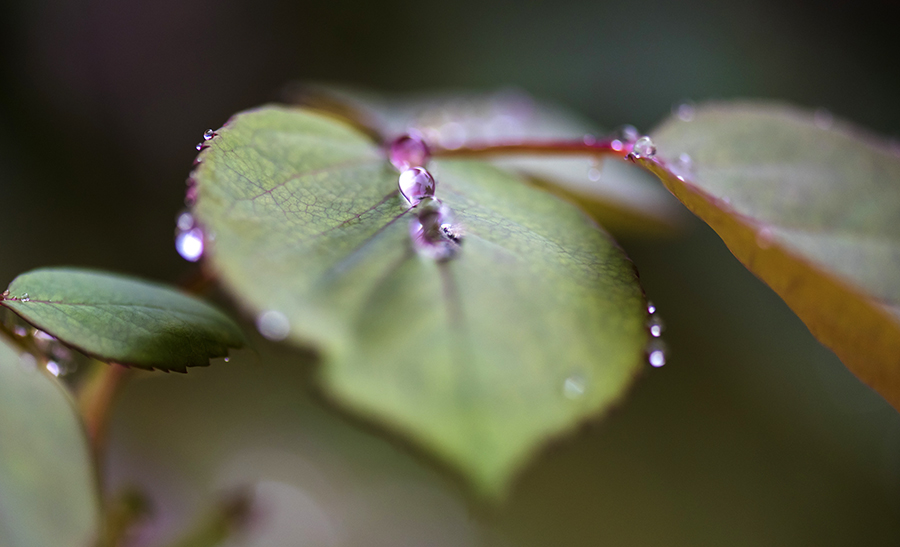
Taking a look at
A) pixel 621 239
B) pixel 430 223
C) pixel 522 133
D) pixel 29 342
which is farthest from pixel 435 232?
pixel 621 239

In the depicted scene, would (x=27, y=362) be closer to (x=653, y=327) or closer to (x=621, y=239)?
(x=653, y=327)

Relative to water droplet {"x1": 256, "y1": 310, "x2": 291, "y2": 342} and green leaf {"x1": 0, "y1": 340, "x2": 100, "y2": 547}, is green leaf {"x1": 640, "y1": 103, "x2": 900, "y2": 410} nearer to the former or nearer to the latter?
water droplet {"x1": 256, "y1": 310, "x2": 291, "y2": 342}

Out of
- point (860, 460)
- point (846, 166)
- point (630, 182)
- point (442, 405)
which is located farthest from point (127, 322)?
point (860, 460)

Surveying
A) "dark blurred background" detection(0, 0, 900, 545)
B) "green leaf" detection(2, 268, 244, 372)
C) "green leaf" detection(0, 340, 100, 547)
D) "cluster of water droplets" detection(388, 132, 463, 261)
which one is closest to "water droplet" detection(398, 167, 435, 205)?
"cluster of water droplets" detection(388, 132, 463, 261)

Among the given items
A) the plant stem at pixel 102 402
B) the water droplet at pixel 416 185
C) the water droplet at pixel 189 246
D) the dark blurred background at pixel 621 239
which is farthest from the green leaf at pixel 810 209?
the dark blurred background at pixel 621 239

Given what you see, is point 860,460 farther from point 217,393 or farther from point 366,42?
point 366,42
